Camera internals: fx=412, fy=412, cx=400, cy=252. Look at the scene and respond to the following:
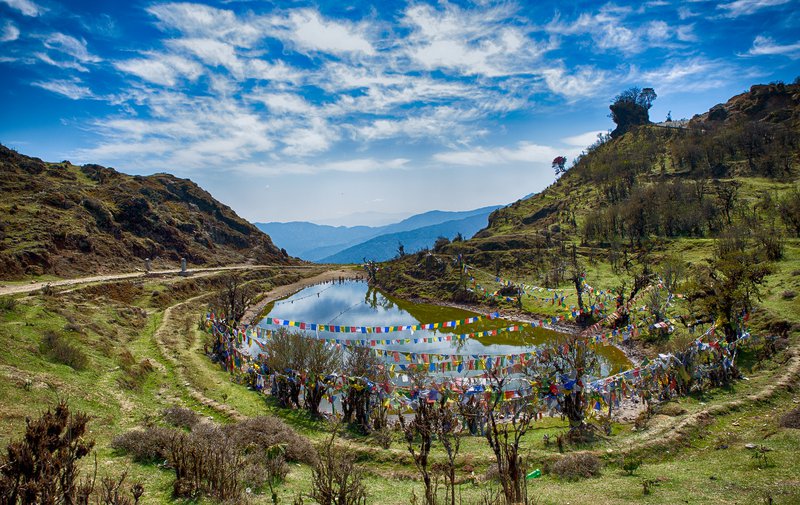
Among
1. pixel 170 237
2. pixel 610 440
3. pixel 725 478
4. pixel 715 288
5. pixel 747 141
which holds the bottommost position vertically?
pixel 610 440

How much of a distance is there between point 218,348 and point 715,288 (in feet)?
115

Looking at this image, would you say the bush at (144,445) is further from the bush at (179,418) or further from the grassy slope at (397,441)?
the bush at (179,418)

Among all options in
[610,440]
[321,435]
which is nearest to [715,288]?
[610,440]

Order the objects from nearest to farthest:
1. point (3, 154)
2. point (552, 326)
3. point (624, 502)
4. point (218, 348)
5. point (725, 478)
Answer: point (624, 502)
point (725, 478)
point (218, 348)
point (552, 326)
point (3, 154)

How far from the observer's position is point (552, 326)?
4206 cm

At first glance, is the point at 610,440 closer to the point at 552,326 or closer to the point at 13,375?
the point at 13,375

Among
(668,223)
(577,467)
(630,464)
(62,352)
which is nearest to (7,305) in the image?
(62,352)

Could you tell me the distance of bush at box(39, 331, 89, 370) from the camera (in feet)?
63.6

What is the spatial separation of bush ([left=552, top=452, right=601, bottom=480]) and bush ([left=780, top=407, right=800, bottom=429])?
6.76 metres

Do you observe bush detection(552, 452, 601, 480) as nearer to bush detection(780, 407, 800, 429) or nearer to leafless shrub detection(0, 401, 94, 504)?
bush detection(780, 407, 800, 429)

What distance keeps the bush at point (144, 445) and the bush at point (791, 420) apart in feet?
65.2

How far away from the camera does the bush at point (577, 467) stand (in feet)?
42.1

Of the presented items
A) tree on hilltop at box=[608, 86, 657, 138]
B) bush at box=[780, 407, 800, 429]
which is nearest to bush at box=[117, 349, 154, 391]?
bush at box=[780, 407, 800, 429]

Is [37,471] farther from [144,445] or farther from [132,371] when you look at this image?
[132,371]
